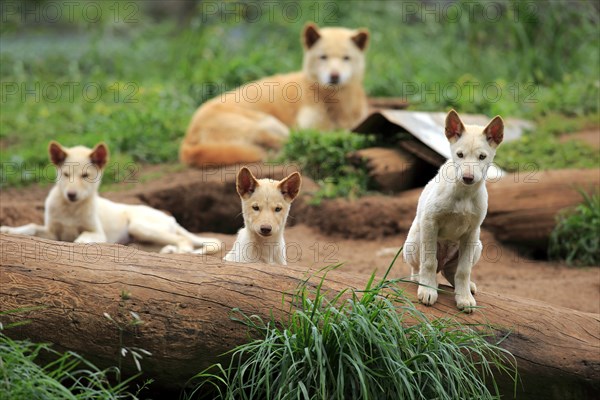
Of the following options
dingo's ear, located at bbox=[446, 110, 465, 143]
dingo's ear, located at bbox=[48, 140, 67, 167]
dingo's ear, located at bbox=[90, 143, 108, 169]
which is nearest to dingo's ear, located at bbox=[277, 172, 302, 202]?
dingo's ear, located at bbox=[446, 110, 465, 143]

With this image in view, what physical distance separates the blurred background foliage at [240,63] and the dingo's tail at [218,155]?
705mm

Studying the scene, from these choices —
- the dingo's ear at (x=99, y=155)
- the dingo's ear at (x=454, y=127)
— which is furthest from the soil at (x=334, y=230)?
the dingo's ear at (x=454, y=127)

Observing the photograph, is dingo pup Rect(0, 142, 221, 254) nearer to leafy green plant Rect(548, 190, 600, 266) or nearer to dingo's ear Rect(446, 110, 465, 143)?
dingo's ear Rect(446, 110, 465, 143)

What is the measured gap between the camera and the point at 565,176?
8203 mm

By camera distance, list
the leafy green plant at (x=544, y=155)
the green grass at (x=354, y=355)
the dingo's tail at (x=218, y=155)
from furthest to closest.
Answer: the dingo's tail at (x=218, y=155), the leafy green plant at (x=544, y=155), the green grass at (x=354, y=355)

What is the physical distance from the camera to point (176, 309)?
4555mm

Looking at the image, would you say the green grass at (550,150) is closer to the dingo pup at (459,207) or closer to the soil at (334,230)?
the soil at (334,230)

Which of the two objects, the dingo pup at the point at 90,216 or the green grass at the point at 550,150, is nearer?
the dingo pup at the point at 90,216

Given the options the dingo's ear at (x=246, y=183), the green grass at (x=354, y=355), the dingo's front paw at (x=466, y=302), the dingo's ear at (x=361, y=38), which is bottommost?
the green grass at (x=354, y=355)

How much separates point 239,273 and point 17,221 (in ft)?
12.8

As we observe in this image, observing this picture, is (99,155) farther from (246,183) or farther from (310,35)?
(310,35)

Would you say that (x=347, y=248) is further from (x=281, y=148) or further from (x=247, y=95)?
(x=247, y=95)

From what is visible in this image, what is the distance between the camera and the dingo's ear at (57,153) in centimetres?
681

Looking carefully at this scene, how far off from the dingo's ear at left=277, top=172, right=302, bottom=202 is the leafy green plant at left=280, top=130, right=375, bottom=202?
3154 mm
